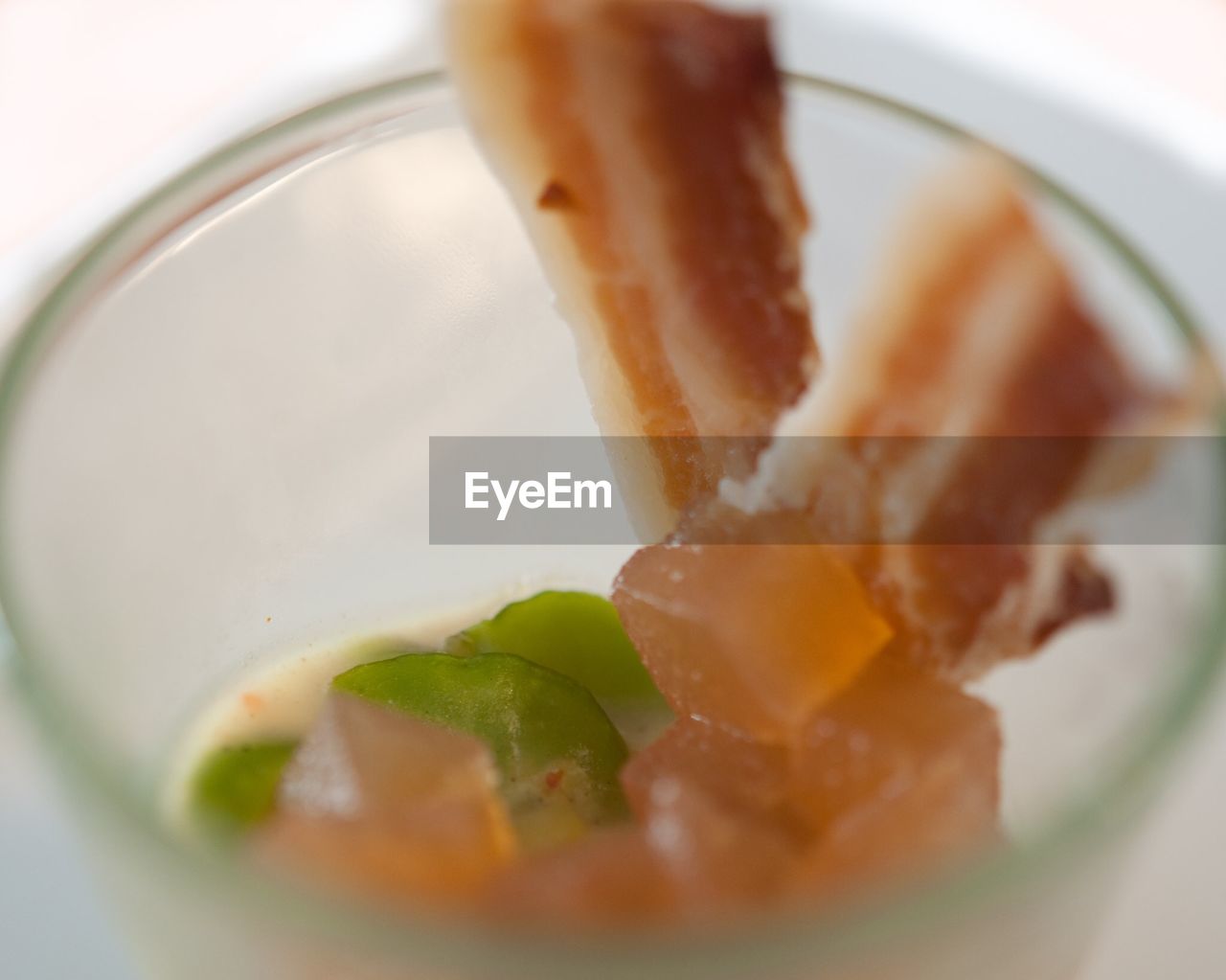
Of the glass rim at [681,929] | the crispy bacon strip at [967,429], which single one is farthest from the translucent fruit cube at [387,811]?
the crispy bacon strip at [967,429]

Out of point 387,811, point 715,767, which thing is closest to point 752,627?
point 715,767

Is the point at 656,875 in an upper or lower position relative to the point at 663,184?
lower

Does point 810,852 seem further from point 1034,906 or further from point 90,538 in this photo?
point 90,538

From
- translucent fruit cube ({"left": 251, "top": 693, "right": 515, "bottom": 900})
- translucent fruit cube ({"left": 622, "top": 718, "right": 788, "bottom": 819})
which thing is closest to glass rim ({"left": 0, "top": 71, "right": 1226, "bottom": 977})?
translucent fruit cube ({"left": 251, "top": 693, "right": 515, "bottom": 900})

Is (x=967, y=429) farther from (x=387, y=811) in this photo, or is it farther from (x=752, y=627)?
(x=387, y=811)

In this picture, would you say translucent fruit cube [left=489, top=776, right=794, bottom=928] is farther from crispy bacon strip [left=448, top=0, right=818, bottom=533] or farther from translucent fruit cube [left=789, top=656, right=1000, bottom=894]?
crispy bacon strip [left=448, top=0, right=818, bottom=533]

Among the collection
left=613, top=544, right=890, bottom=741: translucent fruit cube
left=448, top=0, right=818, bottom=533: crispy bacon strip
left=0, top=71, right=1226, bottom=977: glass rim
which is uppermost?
left=448, top=0, right=818, bottom=533: crispy bacon strip

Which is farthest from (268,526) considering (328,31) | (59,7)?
(59,7)
